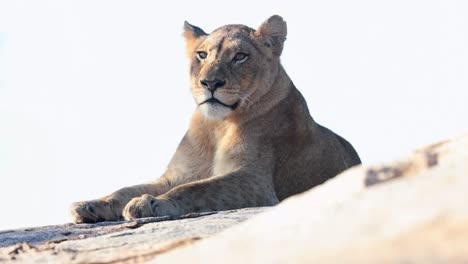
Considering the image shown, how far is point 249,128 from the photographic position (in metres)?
7.75

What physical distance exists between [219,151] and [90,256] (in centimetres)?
410

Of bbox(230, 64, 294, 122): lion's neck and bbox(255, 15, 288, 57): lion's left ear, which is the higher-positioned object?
bbox(255, 15, 288, 57): lion's left ear

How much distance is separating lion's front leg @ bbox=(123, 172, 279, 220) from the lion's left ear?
A: 124 cm

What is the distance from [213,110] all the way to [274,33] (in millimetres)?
1237

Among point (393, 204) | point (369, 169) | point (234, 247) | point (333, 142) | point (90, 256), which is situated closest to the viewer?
point (393, 204)

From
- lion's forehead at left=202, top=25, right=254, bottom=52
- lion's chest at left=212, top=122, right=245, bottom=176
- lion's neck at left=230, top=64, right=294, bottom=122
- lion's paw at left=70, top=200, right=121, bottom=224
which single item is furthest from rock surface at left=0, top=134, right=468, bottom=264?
lion's forehead at left=202, top=25, right=254, bottom=52

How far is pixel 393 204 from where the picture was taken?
6.57 ft

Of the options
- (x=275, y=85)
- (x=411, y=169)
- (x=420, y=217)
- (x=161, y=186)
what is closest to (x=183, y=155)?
(x=161, y=186)

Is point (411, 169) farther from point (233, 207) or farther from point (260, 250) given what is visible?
point (233, 207)

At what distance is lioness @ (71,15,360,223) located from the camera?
7.43 m

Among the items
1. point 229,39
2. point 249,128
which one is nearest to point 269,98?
point 249,128

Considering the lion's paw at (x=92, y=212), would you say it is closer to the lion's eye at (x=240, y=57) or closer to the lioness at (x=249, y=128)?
the lioness at (x=249, y=128)

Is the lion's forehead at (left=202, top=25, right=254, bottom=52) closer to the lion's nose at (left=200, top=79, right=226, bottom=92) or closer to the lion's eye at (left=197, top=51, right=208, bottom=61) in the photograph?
the lion's eye at (left=197, top=51, right=208, bottom=61)

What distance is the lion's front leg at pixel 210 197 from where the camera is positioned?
19.8 feet
